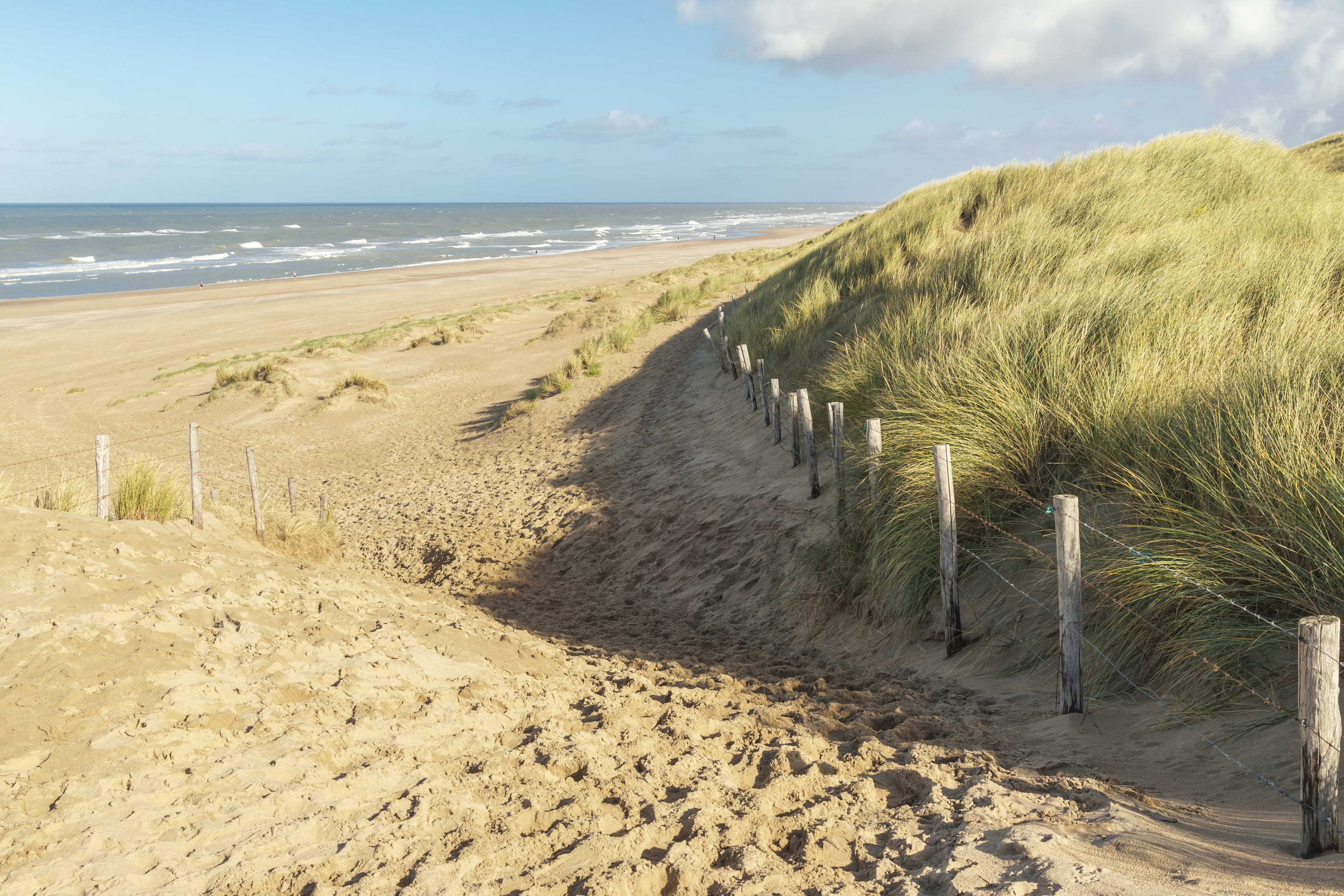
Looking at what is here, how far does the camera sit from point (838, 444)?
7.37 metres

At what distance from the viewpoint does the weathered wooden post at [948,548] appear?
5145 millimetres

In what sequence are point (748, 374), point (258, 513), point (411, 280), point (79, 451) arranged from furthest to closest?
point (411, 280)
point (79, 451)
point (748, 374)
point (258, 513)

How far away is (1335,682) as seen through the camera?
2.72 m

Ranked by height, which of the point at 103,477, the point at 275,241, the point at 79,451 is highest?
the point at 275,241

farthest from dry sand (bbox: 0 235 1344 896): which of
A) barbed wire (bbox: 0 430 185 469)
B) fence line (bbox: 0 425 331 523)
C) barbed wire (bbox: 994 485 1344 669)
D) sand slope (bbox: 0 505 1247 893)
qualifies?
barbed wire (bbox: 0 430 185 469)

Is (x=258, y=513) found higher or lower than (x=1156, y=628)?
lower

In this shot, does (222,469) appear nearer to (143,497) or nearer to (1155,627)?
(143,497)

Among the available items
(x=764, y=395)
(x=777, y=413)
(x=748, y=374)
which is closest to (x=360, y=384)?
(x=748, y=374)

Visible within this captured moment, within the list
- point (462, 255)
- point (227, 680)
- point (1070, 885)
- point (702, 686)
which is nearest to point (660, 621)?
point (702, 686)

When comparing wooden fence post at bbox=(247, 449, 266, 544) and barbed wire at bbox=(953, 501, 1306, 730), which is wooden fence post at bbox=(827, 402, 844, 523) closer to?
barbed wire at bbox=(953, 501, 1306, 730)

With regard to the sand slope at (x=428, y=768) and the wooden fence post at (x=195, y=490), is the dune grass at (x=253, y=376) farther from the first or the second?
the sand slope at (x=428, y=768)

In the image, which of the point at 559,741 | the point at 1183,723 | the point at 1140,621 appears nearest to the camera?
the point at 1183,723

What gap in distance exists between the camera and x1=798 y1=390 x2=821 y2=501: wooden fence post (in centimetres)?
810

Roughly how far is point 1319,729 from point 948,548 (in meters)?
2.41
